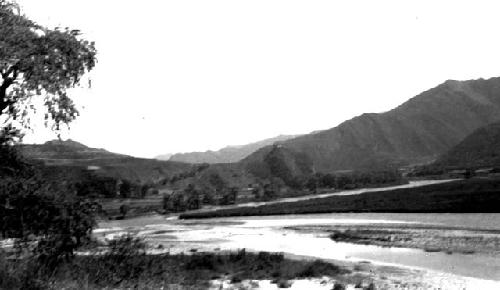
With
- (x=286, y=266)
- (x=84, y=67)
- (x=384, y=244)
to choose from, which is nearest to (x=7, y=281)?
(x=84, y=67)

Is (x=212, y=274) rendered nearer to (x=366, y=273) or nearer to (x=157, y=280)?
(x=366, y=273)

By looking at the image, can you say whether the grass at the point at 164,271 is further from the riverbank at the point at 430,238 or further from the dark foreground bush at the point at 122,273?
the riverbank at the point at 430,238

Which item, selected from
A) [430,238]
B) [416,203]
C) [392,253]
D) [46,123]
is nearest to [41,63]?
[46,123]

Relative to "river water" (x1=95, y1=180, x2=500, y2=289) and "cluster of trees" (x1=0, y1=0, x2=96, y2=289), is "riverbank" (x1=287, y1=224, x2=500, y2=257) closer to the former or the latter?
"river water" (x1=95, y1=180, x2=500, y2=289)

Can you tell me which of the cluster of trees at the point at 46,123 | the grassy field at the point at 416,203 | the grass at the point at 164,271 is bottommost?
the grassy field at the point at 416,203

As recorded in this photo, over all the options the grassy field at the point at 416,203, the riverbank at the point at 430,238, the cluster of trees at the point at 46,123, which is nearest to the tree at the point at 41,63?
the cluster of trees at the point at 46,123

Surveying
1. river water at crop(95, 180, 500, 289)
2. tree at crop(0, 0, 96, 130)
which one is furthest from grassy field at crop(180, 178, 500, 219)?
tree at crop(0, 0, 96, 130)

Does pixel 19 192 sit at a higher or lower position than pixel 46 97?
lower

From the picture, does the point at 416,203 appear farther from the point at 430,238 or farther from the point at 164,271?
the point at 164,271
